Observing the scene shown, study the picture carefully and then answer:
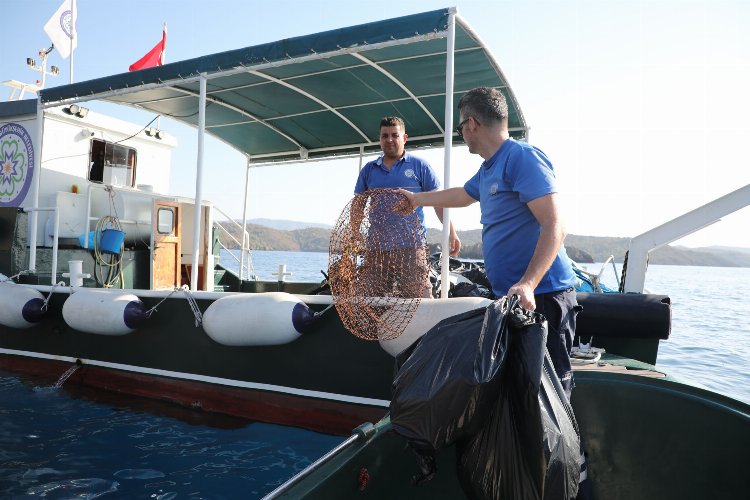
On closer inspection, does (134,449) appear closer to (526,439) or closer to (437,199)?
(437,199)

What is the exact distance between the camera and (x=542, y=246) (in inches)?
76.1

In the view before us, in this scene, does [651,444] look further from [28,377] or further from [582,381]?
[28,377]

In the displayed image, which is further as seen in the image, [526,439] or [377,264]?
[377,264]

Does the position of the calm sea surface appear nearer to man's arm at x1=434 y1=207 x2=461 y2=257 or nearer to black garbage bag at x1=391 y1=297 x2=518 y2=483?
black garbage bag at x1=391 y1=297 x2=518 y2=483

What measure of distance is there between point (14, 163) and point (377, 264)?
6948 millimetres

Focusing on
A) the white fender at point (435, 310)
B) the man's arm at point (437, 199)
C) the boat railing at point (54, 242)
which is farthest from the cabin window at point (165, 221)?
the man's arm at point (437, 199)

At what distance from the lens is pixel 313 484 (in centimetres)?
182

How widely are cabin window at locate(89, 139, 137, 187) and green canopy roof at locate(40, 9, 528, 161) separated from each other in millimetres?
1487

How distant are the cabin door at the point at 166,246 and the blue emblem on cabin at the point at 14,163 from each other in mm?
2001

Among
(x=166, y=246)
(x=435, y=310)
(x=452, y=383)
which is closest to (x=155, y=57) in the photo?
(x=166, y=246)

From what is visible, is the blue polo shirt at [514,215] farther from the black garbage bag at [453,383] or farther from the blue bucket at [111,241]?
the blue bucket at [111,241]

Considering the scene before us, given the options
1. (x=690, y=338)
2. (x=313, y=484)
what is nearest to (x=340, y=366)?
(x=313, y=484)

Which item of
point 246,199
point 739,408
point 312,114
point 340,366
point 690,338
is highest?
point 312,114

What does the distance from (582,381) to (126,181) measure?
791 centimetres
